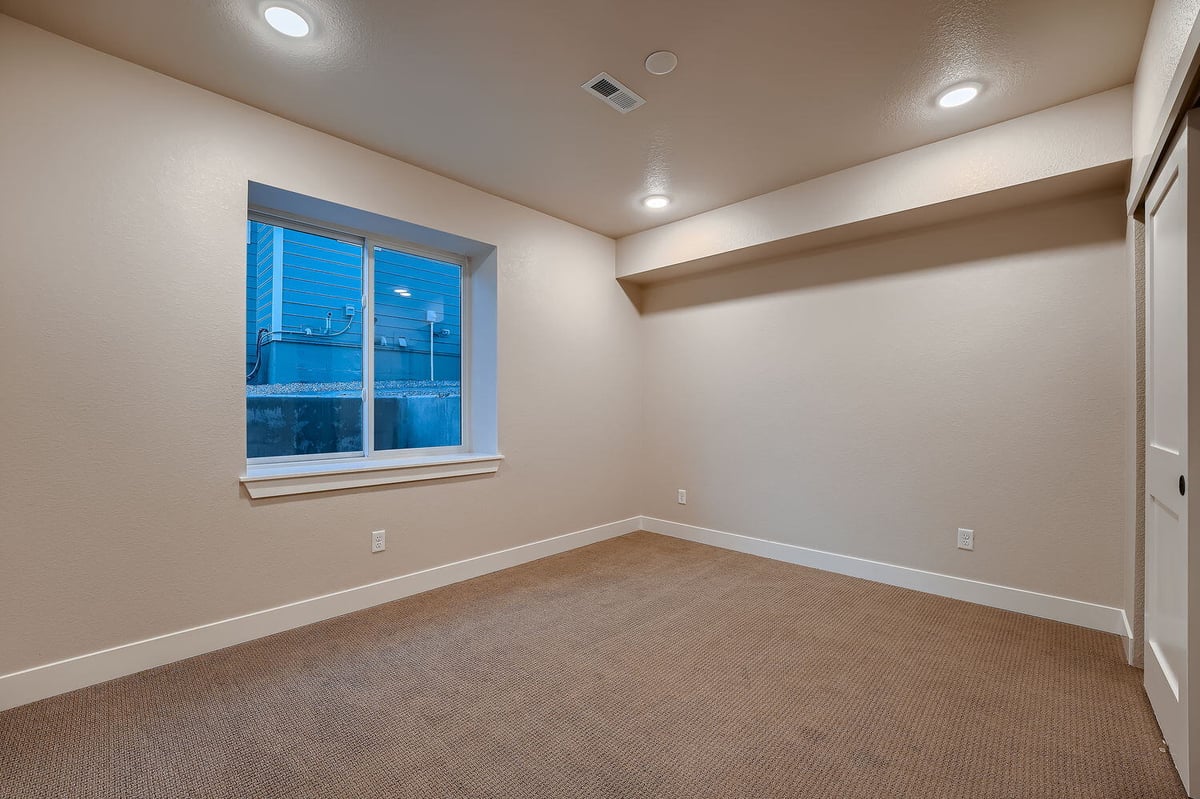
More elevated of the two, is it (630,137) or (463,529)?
(630,137)

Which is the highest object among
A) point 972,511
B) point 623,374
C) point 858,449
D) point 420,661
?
point 623,374

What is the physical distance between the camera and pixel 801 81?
2352mm

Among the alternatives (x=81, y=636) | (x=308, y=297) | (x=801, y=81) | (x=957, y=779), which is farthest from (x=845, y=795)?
(x=308, y=297)

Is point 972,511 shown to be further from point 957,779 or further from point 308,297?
point 308,297

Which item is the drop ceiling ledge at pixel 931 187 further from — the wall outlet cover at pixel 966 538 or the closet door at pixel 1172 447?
the wall outlet cover at pixel 966 538

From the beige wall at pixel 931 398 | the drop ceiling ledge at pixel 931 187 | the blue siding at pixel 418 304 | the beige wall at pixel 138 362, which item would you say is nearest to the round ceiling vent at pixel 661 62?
the drop ceiling ledge at pixel 931 187

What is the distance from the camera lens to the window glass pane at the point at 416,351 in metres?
3.47

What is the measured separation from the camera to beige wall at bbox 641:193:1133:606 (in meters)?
2.72

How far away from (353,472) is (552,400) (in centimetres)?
154

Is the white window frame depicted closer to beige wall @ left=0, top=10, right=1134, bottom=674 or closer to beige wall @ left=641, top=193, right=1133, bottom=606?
beige wall @ left=0, top=10, right=1134, bottom=674

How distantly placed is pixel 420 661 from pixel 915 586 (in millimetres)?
2876

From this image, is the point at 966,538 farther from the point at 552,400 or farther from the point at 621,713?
the point at 552,400

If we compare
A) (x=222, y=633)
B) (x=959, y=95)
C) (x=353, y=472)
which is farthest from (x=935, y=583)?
(x=222, y=633)

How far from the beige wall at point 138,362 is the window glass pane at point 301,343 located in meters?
0.44
